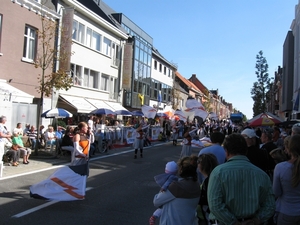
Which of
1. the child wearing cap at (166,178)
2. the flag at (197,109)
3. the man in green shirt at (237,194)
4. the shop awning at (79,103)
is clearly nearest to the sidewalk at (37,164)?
the flag at (197,109)

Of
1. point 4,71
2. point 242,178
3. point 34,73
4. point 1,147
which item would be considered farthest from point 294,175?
point 34,73

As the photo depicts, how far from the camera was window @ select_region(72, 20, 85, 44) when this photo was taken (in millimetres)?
23895

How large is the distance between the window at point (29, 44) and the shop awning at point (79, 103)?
3.95 meters

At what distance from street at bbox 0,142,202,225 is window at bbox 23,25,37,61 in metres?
10.3

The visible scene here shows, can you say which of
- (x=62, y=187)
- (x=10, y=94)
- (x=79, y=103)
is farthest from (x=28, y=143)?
(x=62, y=187)

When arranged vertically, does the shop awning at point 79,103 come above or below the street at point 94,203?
above

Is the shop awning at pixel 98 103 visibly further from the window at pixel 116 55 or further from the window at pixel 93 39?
the window at pixel 116 55

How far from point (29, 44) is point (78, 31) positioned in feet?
20.9

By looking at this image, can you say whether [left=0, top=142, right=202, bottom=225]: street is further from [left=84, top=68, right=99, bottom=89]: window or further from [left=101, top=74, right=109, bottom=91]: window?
[left=101, top=74, right=109, bottom=91]: window

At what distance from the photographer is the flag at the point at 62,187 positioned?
22.2 ft

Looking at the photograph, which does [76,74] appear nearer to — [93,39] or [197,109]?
[93,39]

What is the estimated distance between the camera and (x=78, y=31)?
80.4 ft

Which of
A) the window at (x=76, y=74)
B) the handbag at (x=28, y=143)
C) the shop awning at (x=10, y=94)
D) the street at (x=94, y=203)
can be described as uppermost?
the window at (x=76, y=74)

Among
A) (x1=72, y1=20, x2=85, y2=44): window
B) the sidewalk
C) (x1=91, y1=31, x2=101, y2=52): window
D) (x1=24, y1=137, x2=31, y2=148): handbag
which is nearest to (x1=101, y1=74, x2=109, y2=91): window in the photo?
(x1=91, y1=31, x2=101, y2=52): window
